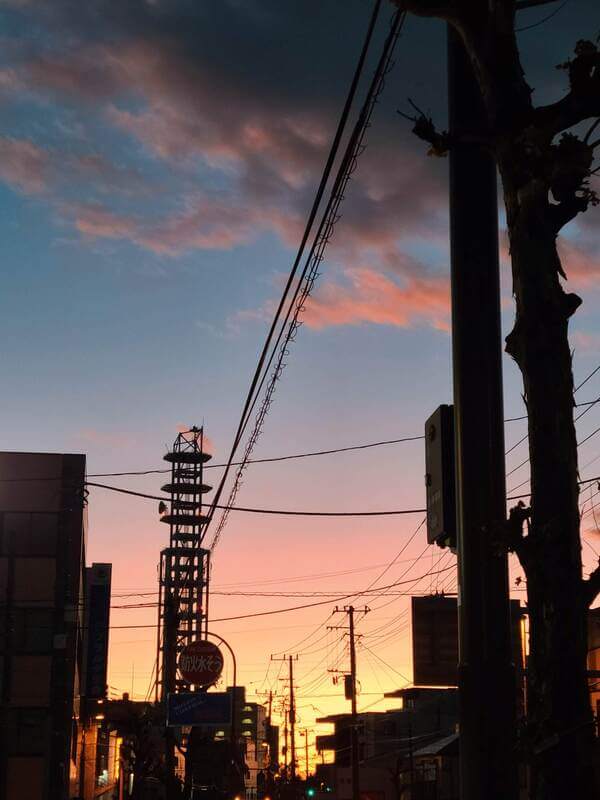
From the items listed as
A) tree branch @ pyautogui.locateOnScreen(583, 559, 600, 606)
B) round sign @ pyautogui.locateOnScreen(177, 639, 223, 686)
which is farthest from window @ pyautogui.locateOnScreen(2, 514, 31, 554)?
tree branch @ pyautogui.locateOnScreen(583, 559, 600, 606)

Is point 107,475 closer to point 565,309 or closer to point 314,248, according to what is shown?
point 314,248

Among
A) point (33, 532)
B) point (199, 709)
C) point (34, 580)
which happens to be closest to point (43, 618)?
point (34, 580)

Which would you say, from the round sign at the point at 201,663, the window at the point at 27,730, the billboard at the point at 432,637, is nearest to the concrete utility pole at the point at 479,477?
the round sign at the point at 201,663

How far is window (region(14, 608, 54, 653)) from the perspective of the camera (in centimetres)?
5975

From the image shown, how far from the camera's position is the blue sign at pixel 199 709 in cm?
3391

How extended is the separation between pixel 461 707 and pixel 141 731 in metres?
65.8

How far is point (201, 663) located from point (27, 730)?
28.0 metres

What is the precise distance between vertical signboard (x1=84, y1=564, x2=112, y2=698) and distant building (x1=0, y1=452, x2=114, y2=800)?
6cm

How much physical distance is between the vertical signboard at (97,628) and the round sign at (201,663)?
2485cm

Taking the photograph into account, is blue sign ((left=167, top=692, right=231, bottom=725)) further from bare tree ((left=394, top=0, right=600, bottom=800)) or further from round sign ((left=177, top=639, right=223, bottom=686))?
bare tree ((left=394, top=0, right=600, bottom=800))

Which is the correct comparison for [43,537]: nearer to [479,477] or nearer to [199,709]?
[199,709]

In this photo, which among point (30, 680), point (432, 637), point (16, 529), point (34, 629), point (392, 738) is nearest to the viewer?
point (432, 637)

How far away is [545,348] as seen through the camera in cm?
505

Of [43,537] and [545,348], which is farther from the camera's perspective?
[43,537]
